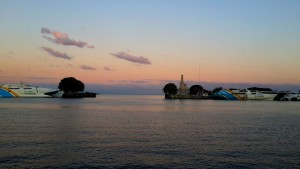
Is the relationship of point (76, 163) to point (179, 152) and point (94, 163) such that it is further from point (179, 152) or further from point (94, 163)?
point (179, 152)

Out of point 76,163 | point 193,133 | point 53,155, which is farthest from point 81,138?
point 193,133

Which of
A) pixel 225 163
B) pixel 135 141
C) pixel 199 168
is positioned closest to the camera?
pixel 199 168

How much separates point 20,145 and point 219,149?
1777cm

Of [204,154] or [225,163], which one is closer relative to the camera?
[225,163]

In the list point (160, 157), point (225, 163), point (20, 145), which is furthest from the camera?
point (20, 145)

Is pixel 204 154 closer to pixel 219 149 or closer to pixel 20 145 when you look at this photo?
pixel 219 149

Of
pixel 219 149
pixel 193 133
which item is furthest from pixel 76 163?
pixel 193 133

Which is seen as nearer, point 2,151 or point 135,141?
point 2,151

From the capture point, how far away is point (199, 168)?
2177 cm

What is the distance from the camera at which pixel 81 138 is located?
33.5 meters

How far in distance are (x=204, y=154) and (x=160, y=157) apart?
388 centimetres

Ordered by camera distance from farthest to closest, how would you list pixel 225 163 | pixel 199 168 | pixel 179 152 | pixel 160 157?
pixel 179 152, pixel 160 157, pixel 225 163, pixel 199 168

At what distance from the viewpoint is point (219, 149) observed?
28234 mm

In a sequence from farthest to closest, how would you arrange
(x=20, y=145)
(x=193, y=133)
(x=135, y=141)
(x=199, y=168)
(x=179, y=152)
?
(x=193, y=133) < (x=135, y=141) < (x=20, y=145) < (x=179, y=152) < (x=199, y=168)
